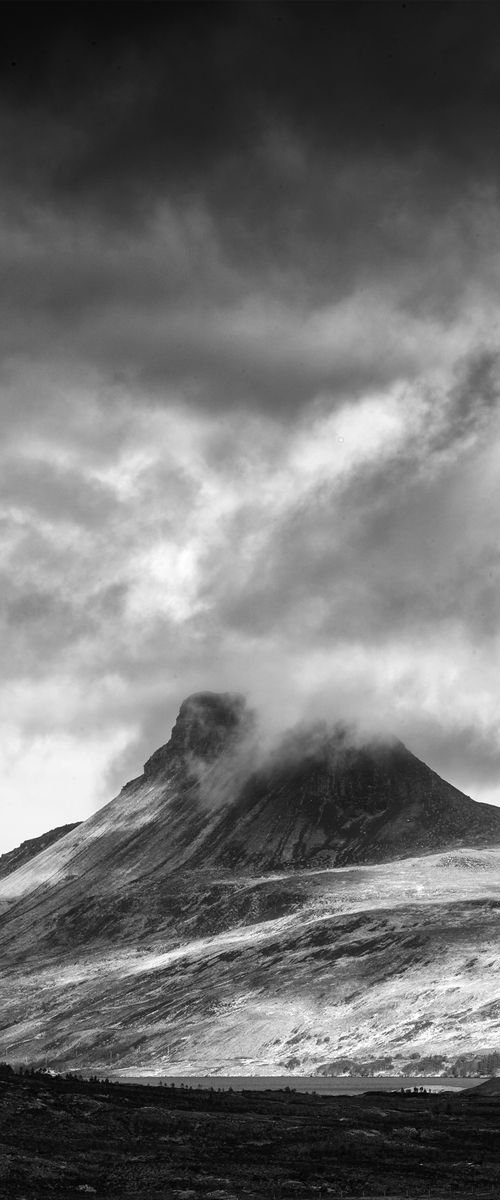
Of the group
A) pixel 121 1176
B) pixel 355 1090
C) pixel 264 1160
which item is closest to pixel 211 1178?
pixel 121 1176

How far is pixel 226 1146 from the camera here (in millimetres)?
82625

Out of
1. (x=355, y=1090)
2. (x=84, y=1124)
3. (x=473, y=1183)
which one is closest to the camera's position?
(x=473, y=1183)

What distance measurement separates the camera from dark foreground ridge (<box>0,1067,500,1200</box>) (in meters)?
64.8

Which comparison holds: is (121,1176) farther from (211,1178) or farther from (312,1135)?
(312,1135)

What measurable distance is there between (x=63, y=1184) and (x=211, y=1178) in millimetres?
8480

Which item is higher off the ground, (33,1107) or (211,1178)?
(33,1107)

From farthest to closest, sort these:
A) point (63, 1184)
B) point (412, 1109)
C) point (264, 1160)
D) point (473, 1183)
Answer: point (412, 1109), point (264, 1160), point (473, 1183), point (63, 1184)

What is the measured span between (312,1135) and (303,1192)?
27668 mm

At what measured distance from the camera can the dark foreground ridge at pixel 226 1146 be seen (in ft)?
212

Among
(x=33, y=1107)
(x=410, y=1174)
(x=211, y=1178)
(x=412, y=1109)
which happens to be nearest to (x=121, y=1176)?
(x=211, y=1178)

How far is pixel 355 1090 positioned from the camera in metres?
182

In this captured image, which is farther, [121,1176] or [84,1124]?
[84,1124]

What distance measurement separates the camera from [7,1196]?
58281mm

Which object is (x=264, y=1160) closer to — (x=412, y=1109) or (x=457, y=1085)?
(x=412, y=1109)
